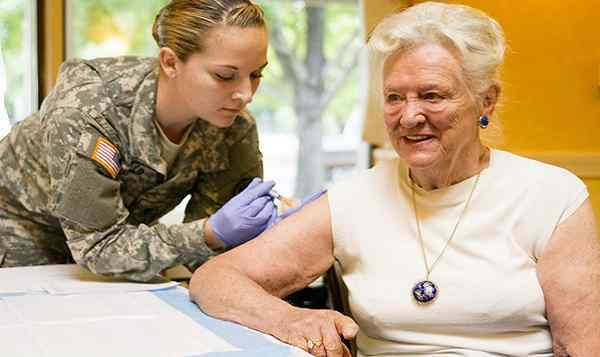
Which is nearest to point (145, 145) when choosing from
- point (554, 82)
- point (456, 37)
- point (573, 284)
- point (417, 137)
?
point (417, 137)

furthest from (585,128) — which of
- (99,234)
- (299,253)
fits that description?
(99,234)

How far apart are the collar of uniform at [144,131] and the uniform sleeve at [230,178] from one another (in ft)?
0.79

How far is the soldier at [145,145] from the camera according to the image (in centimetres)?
198

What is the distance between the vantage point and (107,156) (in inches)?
78.0

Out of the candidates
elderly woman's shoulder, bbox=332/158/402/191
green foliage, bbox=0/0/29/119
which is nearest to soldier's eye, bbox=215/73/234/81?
elderly woman's shoulder, bbox=332/158/402/191

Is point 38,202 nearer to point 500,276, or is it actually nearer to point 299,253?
point 299,253

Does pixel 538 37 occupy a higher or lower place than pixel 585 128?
higher

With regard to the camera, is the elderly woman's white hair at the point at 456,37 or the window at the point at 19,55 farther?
the window at the point at 19,55

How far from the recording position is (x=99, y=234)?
200cm

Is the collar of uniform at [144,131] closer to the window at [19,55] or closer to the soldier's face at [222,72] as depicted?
the soldier's face at [222,72]

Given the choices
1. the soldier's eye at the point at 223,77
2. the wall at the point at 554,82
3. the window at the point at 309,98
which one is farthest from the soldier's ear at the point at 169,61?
the window at the point at 309,98

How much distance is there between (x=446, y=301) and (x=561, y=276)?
8.6 inches

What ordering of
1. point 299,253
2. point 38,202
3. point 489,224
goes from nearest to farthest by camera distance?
point 489,224
point 299,253
point 38,202

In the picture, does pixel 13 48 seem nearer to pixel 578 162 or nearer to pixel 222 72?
pixel 222 72
